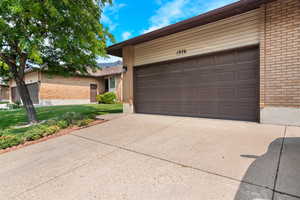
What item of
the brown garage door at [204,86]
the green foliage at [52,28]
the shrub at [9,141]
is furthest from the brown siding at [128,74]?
the shrub at [9,141]

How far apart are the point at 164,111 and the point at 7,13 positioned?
627 centimetres

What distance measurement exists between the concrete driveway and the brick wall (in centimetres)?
91

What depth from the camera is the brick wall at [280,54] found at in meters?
3.90

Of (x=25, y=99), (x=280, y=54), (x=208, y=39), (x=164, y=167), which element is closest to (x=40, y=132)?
(x=25, y=99)

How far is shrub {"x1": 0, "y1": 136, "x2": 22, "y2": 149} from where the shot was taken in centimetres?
402

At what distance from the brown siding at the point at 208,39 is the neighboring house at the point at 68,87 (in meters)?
9.03

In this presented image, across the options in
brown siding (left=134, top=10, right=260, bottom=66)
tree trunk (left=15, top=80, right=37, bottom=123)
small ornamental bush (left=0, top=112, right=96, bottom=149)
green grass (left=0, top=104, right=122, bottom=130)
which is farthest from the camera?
green grass (left=0, top=104, right=122, bottom=130)

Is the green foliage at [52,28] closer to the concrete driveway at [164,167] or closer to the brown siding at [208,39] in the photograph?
the brown siding at [208,39]

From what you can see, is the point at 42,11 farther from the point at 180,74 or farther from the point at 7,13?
the point at 180,74

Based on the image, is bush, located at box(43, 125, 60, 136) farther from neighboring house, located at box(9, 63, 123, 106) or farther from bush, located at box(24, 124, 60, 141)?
neighboring house, located at box(9, 63, 123, 106)

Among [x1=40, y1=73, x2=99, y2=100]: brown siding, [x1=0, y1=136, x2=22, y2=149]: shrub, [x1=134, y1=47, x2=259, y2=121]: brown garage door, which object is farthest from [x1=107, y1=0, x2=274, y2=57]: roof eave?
[x1=40, y1=73, x2=99, y2=100]: brown siding

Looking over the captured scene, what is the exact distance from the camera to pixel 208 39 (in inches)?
209

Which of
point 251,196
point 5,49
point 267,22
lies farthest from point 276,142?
point 5,49

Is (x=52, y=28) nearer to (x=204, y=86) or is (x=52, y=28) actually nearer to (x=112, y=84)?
(x=204, y=86)
